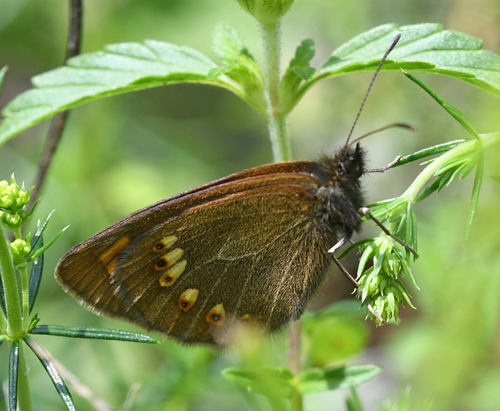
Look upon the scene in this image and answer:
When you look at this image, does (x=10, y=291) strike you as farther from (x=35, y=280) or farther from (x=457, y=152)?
(x=457, y=152)

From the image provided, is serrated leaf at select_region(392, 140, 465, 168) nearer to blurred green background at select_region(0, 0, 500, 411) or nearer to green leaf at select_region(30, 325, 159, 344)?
blurred green background at select_region(0, 0, 500, 411)

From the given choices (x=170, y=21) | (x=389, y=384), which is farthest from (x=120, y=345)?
(x=170, y=21)

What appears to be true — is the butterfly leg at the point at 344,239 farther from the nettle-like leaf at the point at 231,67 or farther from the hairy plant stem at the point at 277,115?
the nettle-like leaf at the point at 231,67

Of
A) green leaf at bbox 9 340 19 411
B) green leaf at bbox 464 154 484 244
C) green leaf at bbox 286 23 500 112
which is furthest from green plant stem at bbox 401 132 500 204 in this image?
green leaf at bbox 9 340 19 411

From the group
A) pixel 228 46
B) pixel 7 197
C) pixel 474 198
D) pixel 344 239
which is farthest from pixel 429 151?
pixel 7 197

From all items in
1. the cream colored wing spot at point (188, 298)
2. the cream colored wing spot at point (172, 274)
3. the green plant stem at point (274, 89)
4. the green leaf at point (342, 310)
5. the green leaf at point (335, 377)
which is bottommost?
the green leaf at point (335, 377)

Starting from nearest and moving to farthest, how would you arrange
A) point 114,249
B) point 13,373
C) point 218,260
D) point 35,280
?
point 13,373, point 35,280, point 114,249, point 218,260

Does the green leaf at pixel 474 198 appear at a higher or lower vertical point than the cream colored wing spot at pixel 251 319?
higher

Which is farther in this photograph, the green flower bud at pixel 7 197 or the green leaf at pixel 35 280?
the green leaf at pixel 35 280

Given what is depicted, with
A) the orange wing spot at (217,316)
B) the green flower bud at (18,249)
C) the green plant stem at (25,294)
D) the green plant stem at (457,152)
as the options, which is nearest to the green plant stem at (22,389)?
the green plant stem at (25,294)
